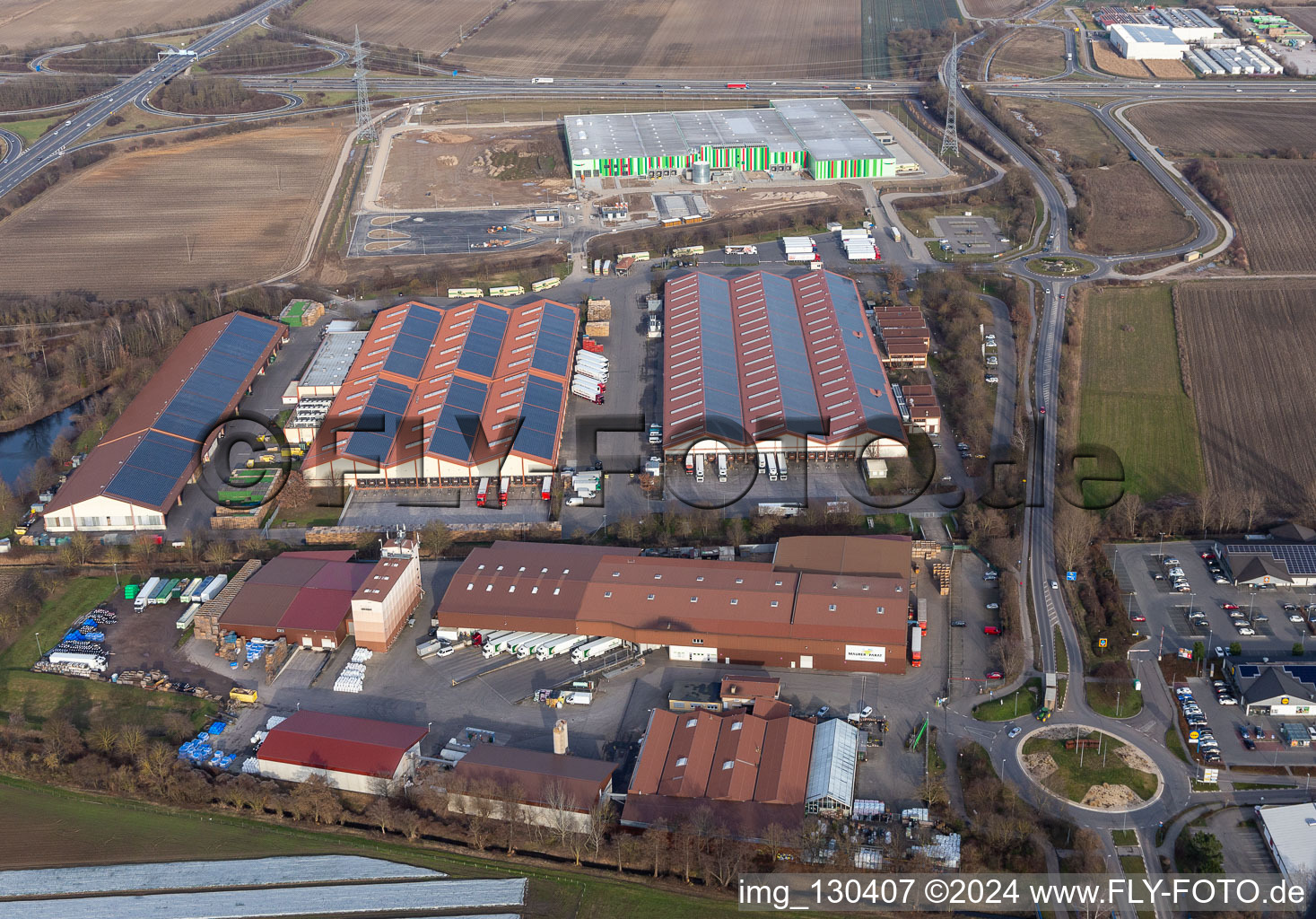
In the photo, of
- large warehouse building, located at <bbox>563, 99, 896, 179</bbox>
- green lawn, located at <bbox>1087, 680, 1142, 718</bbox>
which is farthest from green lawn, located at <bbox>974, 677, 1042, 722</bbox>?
large warehouse building, located at <bbox>563, 99, 896, 179</bbox>

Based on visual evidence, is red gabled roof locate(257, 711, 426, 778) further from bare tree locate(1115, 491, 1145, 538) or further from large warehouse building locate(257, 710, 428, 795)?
bare tree locate(1115, 491, 1145, 538)

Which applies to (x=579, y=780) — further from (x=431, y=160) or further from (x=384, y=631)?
(x=431, y=160)

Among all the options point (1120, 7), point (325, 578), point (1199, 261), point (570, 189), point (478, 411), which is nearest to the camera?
point (325, 578)

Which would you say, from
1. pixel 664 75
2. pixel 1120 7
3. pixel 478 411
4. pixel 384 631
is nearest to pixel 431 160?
pixel 664 75

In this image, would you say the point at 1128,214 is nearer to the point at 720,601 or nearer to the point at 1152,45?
the point at 1152,45

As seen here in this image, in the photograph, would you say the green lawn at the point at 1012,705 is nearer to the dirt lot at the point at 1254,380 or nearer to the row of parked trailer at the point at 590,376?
the dirt lot at the point at 1254,380

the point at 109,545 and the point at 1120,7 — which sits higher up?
the point at 1120,7

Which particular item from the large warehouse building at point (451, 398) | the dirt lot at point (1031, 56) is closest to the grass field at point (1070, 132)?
the dirt lot at point (1031, 56)
